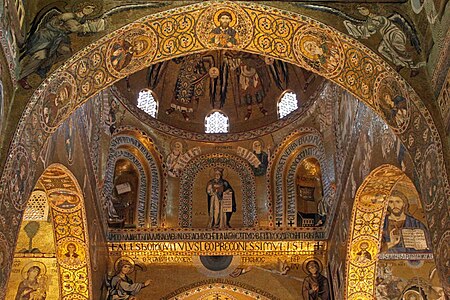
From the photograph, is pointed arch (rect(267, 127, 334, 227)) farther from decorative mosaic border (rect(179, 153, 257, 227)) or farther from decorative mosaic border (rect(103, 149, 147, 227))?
decorative mosaic border (rect(103, 149, 147, 227))

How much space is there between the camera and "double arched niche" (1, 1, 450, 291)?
7961mm

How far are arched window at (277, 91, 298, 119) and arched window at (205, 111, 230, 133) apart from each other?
4.91 feet

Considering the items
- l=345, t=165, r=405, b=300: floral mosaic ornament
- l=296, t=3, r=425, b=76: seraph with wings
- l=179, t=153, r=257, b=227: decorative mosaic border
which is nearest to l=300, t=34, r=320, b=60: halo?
l=296, t=3, r=425, b=76: seraph with wings

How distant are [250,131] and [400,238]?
5.09 meters

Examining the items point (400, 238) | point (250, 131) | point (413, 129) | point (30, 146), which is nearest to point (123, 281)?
point (250, 131)

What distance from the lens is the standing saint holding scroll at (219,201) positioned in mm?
16297

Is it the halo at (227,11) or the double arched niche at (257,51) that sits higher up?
the halo at (227,11)

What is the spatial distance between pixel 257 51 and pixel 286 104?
766 centimetres

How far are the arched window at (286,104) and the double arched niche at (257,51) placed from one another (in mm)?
7432

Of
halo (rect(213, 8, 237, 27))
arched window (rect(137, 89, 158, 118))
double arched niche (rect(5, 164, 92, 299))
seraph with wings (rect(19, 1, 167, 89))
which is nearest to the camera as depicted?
seraph with wings (rect(19, 1, 167, 89))

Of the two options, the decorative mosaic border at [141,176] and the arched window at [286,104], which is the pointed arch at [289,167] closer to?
the arched window at [286,104]

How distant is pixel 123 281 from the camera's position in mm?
15438

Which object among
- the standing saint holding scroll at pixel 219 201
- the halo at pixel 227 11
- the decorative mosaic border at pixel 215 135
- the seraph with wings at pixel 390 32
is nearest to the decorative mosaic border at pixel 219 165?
the standing saint holding scroll at pixel 219 201

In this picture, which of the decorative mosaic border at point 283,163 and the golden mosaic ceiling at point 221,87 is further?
the golden mosaic ceiling at point 221,87
